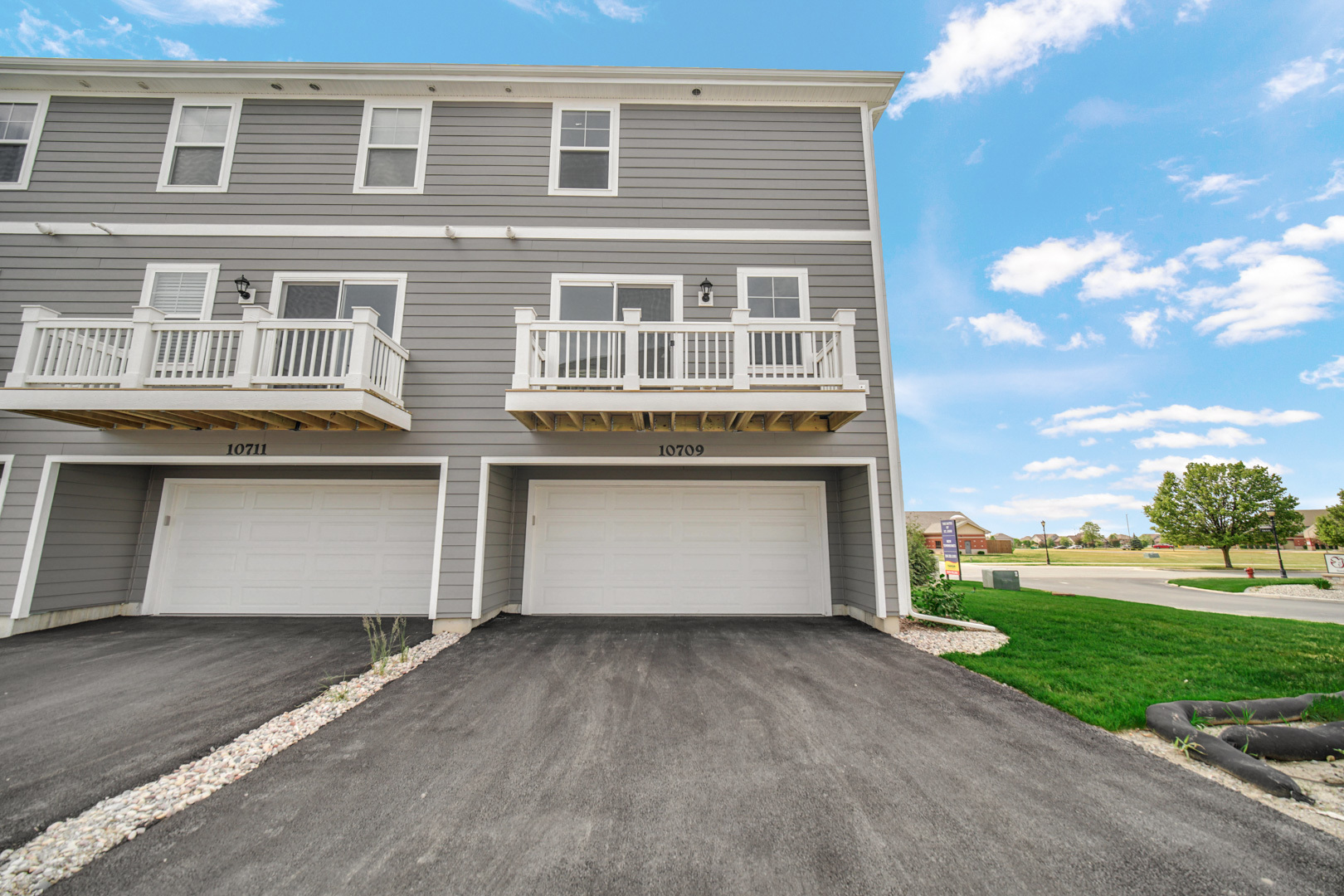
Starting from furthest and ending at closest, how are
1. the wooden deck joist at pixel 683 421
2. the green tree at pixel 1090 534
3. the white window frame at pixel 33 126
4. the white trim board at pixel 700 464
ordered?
the green tree at pixel 1090 534 → the white window frame at pixel 33 126 → the white trim board at pixel 700 464 → the wooden deck joist at pixel 683 421

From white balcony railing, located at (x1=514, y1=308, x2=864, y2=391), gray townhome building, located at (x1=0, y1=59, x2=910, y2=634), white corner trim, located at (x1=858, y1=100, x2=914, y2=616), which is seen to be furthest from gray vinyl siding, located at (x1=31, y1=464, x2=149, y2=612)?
white corner trim, located at (x1=858, y1=100, x2=914, y2=616)

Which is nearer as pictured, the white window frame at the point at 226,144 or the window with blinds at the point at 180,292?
the window with blinds at the point at 180,292

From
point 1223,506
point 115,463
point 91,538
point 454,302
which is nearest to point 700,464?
point 454,302

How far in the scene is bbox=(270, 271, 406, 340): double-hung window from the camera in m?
6.94

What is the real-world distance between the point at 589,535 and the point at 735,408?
11.0 feet

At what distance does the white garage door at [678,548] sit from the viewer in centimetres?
727

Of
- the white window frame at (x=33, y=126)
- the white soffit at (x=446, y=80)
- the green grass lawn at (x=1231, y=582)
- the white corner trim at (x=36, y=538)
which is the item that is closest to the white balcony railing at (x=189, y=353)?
the white corner trim at (x=36, y=538)

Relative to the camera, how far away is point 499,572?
6.98 m

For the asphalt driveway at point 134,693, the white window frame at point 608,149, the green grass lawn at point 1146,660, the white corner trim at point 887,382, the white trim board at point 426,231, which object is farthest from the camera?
the white window frame at point 608,149

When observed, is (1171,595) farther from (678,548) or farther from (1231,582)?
(678,548)

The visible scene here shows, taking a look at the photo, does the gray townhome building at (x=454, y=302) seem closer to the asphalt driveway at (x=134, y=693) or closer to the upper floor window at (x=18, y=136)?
the upper floor window at (x=18, y=136)

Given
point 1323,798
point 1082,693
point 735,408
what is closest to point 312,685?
point 735,408

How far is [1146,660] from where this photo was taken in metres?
5.06

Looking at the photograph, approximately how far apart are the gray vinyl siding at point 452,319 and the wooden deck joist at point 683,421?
0.62 feet
